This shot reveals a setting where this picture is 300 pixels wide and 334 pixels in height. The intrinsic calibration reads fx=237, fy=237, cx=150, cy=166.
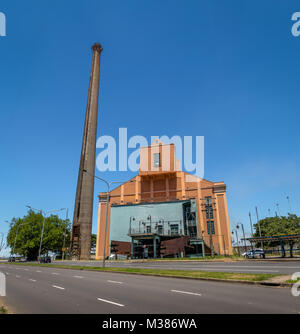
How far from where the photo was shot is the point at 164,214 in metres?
48.8

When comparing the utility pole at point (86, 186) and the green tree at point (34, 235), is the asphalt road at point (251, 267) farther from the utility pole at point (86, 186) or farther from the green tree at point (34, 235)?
the green tree at point (34, 235)

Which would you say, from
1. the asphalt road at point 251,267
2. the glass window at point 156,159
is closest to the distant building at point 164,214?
the glass window at point 156,159

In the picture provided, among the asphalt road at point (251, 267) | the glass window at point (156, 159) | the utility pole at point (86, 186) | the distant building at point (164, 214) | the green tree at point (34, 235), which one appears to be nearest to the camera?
the asphalt road at point (251, 267)

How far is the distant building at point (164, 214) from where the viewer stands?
42781 mm

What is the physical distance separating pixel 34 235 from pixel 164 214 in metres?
36.0

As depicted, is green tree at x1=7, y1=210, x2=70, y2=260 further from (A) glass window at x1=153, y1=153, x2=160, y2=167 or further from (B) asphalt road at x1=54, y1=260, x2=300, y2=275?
(B) asphalt road at x1=54, y1=260, x2=300, y2=275

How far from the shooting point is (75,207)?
50.8 metres

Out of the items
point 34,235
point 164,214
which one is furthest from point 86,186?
point 34,235

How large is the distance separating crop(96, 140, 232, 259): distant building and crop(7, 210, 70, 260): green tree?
18919 millimetres

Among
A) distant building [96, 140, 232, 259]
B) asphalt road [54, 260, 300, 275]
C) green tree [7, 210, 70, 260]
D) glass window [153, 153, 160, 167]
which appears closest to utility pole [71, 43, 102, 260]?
distant building [96, 140, 232, 259]

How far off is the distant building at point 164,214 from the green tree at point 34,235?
1892 cm
